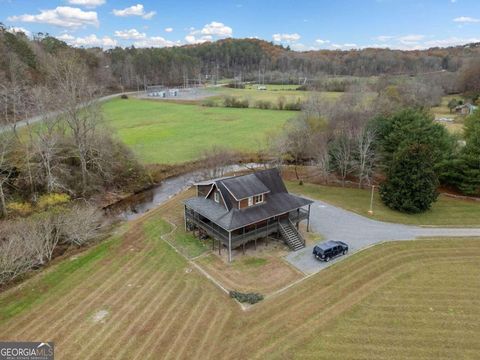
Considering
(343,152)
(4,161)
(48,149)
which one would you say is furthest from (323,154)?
(4,161)

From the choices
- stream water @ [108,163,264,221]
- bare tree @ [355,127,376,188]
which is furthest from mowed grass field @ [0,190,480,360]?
bare tree @ [355,127,376,188]

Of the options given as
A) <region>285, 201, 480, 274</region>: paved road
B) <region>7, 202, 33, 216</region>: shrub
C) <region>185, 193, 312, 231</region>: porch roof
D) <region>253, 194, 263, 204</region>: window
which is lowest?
<region>285, 201, 480, 274</region>: paved road

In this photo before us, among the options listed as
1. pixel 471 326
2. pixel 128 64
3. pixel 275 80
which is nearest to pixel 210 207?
pixel 471 326

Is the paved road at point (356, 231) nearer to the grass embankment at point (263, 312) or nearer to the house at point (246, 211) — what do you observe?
the house at point (246, 211)

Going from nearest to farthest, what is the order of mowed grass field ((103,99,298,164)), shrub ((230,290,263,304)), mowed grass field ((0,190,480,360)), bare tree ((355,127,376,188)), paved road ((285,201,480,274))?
mowed grass field ((0,190,480,360))
shrub ((230,290,263,304))
paved road ((285,201,480,274))
bare tree ((355,127,376,188))
mowed grass field ((103,99,298,164))

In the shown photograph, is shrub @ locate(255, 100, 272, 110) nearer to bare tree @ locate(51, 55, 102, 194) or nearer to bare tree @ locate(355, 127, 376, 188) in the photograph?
bare tree @ locate(355, 127, 376, 188)

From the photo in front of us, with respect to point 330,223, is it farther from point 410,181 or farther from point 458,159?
point 458,159
